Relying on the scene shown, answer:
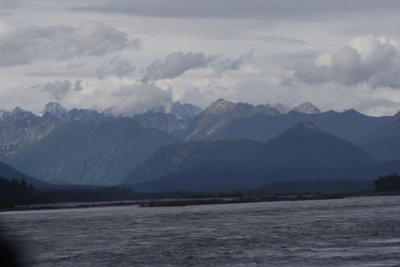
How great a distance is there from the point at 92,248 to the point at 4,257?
→ 78.4 meters

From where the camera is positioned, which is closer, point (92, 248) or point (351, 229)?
point (92, 248)

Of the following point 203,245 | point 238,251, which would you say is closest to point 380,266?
point 238,251

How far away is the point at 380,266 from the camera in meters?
57.5

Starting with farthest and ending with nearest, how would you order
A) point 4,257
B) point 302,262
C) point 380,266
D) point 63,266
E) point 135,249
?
point 135,249
point 63,266
point 302,262
point 380,266
point 4,257

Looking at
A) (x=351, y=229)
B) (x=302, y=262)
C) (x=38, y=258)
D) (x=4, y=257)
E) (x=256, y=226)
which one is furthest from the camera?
(x=256, y=226)

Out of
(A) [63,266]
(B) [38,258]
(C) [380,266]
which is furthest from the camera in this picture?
(B) [38,258]

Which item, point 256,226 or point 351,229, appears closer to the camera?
point 351,229

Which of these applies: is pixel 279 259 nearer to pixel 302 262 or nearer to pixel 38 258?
pixel 302 262

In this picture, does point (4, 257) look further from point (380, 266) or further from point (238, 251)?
point (238, 251)

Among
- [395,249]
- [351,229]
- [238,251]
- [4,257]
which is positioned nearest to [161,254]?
[238,251]

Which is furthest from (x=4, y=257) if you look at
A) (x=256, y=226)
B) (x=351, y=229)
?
(x=256, y=226)

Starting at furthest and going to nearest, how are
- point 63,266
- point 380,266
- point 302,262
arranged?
point 63,266 → point 302,262 → point 380,266

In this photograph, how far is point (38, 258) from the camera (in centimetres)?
7688

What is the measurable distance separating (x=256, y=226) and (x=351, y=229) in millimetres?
21017
